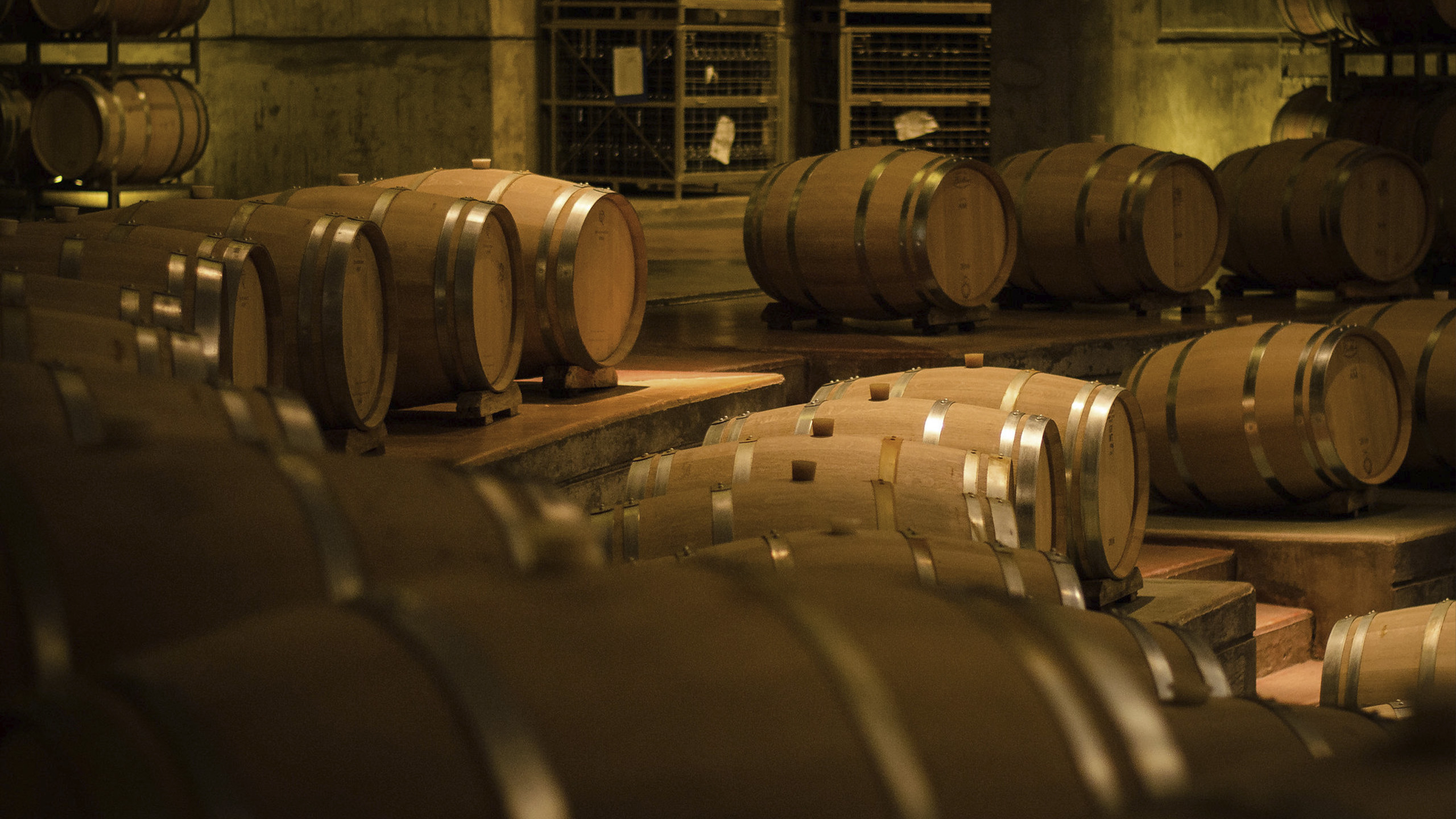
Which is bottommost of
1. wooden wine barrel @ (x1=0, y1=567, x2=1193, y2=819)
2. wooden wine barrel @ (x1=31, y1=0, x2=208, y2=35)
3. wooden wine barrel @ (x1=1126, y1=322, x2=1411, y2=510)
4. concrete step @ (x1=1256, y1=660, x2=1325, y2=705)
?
concrete step @ (x1=1256, y1=660, x2=1325, y2=705)

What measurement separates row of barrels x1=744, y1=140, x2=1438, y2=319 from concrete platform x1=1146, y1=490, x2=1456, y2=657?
2.06m

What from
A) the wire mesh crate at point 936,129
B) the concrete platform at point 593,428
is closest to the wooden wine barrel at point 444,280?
the concrete platform at point 593,428

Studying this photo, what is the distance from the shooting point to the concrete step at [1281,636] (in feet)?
19.2

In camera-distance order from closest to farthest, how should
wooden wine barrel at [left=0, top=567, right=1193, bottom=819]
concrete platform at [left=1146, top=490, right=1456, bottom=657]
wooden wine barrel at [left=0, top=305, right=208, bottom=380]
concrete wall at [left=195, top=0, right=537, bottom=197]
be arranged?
wooden wine barrel at [left=0, top=567, right=1193, bottom=819] < wooden wine barrel at [left=0, top=305, right=208, bottom=380] < concrete platform at [left=1146, top=490, right=1456, bottom=657] < concrete wall at [left=195, top=0, right=537, bottom=197]

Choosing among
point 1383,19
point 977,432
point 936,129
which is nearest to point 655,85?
point 936,129

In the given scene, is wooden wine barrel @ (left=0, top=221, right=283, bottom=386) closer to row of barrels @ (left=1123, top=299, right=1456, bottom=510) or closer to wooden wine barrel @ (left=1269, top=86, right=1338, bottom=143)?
row of barrels @ (left=1123, top=299, right=1456, bottom=510)

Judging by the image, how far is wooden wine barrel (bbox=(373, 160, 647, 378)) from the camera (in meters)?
6.05

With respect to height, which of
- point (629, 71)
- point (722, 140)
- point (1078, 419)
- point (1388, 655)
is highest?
point (629, 71)

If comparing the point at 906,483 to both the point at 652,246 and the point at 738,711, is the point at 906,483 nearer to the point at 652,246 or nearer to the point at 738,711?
the point at 738,711

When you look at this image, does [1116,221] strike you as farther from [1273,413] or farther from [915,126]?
[915,126]

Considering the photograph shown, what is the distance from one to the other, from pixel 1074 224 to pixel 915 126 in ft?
21.9

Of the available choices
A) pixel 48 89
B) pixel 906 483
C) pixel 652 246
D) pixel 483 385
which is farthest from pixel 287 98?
pixel 906 483

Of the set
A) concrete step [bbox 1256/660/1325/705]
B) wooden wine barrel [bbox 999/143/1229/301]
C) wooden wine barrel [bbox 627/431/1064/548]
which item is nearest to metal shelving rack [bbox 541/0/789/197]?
wooden wine barrel [bbox 999/143/1229/301]

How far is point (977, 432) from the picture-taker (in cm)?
429
